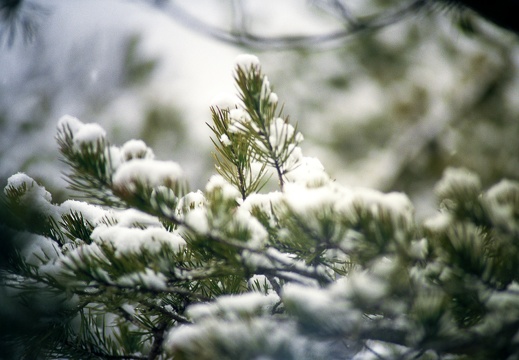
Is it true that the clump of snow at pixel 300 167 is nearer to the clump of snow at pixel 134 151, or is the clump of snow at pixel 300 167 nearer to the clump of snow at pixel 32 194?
the clump of snow at pixel 134 151

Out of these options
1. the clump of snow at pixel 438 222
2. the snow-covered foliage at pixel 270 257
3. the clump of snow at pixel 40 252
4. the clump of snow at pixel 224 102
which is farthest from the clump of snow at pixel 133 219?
the clump of snow at pixel 438 222

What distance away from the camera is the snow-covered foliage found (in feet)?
1.42

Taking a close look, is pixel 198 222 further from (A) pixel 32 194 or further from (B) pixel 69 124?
(A) pixel 32 194

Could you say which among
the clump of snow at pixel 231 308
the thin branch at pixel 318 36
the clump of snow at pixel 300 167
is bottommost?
the clump of snow at pixel 231 308

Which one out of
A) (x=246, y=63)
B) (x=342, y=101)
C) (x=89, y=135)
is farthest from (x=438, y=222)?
(x=342, y=101)

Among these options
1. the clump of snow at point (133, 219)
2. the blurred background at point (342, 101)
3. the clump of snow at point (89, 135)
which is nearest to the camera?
A: the clump of snow at point (89, 135)

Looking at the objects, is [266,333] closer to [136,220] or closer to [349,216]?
[349,216]

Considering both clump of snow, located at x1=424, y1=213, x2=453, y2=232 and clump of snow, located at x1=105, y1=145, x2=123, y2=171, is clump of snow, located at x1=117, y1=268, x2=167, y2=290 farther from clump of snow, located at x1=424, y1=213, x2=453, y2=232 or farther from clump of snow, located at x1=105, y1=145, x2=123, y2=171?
clump of snow, located at x1=424, y1=213, x2=453, y2=232

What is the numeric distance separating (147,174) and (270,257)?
0.76 feet

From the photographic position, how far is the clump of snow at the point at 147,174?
1.68 ft

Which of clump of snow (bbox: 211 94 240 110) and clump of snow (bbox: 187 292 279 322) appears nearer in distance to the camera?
clump of snow (bbox: 187 292 279 322)

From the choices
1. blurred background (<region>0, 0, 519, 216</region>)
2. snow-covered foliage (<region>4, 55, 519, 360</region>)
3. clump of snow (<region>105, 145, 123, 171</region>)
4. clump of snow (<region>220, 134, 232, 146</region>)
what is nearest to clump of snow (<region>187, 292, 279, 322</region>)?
snow-covered foliage (<region>4, 55, 519, 360</region>)

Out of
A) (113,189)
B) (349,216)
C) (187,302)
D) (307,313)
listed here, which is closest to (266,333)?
(307,313)

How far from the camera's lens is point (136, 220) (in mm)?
767
